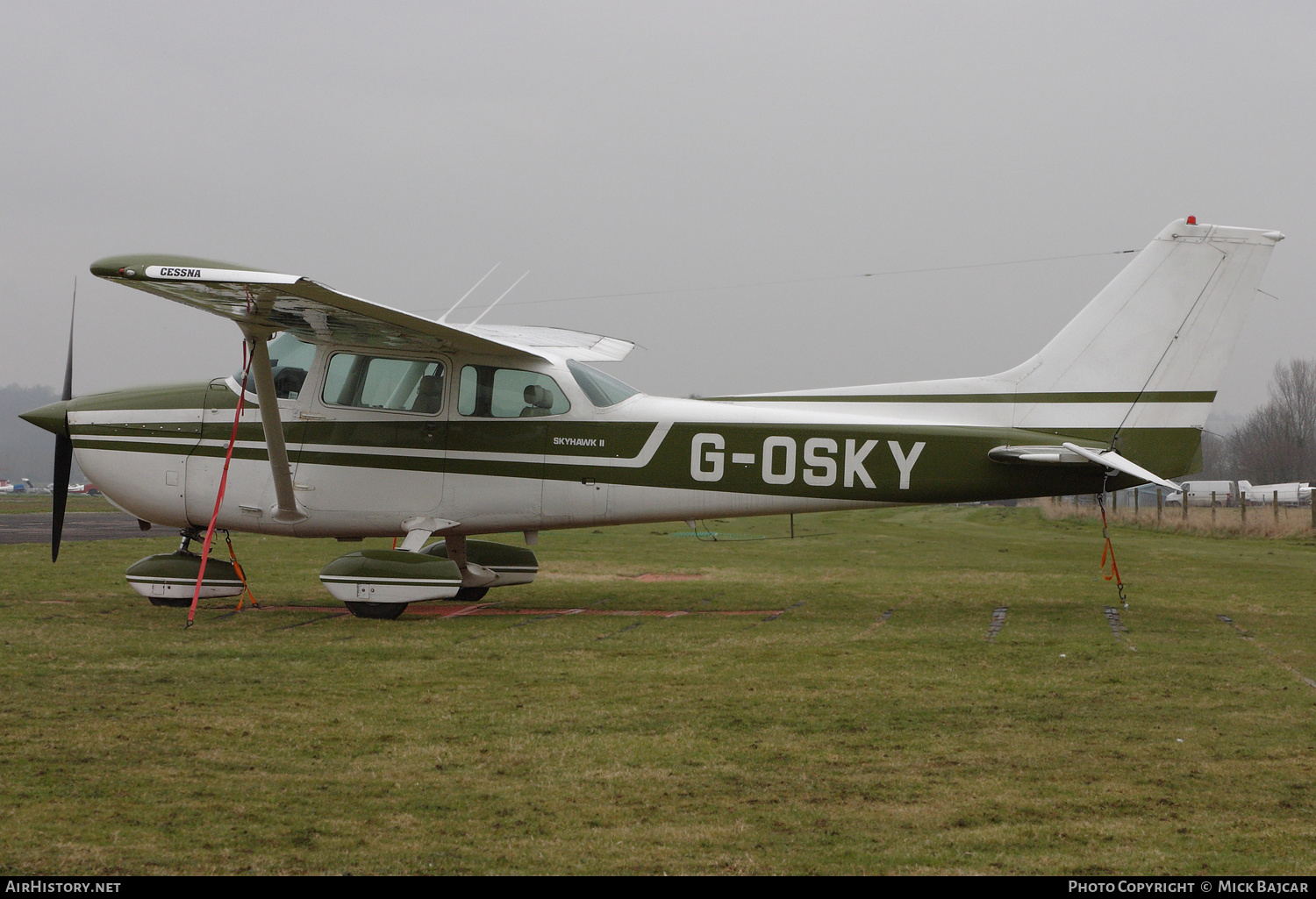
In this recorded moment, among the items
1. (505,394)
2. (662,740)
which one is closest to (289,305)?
(505,394)

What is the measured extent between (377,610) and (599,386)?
3087mm

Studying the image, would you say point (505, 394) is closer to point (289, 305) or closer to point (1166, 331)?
point (289, 305)

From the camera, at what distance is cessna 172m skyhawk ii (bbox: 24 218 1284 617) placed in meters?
10.1

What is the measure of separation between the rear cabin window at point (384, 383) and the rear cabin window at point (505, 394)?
0.99 feet

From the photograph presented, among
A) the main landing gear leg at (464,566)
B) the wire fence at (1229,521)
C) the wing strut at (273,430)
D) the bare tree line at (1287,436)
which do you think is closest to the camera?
the wing strut at (273,430)

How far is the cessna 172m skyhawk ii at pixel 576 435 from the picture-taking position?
10094 millimetres

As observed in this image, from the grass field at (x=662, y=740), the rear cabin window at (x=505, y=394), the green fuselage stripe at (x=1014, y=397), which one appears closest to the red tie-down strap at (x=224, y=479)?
the grass field at (x=662, y=740)

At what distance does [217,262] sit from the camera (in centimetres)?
827

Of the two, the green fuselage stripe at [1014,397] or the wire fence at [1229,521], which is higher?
the green fuselage stripe at [1014,397]

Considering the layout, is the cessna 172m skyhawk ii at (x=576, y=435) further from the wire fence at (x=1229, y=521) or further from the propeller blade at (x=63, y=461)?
the wire fence at (x=1229, y=521)

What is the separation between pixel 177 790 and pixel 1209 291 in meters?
9.60
